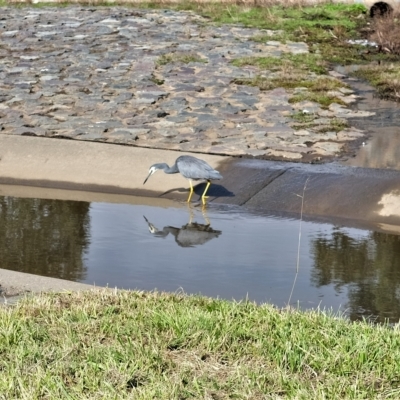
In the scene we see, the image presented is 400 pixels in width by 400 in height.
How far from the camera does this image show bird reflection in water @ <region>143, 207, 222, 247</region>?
27.6 ft

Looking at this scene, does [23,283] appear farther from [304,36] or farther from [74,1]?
[74,1]

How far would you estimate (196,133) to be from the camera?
12.3m

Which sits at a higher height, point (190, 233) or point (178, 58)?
point (178, 58)

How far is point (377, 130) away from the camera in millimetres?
12695

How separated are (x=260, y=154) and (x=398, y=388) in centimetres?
673

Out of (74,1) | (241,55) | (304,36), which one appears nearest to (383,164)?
(241,55)

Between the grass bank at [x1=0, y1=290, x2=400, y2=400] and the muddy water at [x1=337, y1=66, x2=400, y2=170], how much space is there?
552 centimetres

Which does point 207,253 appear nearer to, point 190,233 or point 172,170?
point 190,233

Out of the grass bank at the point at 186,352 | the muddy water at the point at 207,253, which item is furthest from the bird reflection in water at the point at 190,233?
the grass bank at the point at 186,352

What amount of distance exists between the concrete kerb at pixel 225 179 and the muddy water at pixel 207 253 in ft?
1.08

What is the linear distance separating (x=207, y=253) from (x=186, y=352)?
2.97 metres

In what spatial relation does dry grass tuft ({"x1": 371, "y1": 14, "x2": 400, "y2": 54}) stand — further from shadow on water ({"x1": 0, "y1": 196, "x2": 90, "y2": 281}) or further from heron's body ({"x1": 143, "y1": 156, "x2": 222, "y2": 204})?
shadow on water ({"x1": 0, "y1": 196, "x2": 90, "y2": 281})

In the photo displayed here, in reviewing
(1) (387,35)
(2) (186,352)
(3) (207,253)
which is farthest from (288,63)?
(2) (186,352)

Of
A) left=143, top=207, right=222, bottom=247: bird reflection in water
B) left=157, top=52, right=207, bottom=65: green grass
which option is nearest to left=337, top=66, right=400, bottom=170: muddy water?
left=143, top=207, right=222, bottom=247: bird reflection in water
